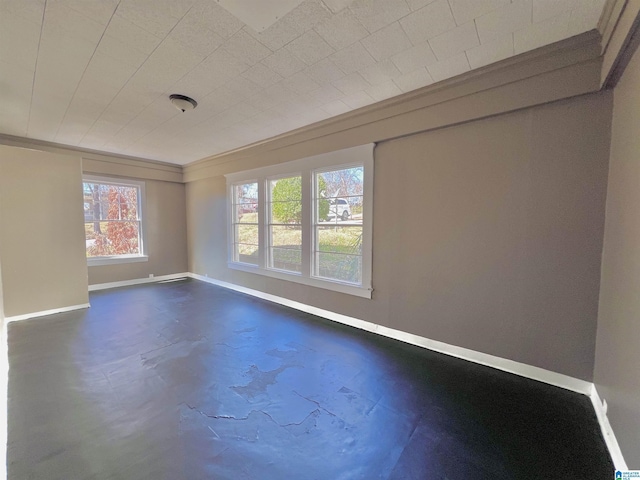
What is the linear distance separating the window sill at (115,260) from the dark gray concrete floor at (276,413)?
253cm

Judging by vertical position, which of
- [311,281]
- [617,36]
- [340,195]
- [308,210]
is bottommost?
[311,281]

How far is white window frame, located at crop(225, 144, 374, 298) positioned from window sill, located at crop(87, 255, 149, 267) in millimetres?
2226

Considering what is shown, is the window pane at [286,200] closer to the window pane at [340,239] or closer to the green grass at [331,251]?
the green grass at [331,251]

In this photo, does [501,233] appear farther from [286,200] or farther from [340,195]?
[286,200]

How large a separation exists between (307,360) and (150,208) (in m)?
5.50

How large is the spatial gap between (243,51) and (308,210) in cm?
229

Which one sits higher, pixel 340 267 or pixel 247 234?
pixel 247 234

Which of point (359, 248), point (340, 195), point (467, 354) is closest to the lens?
point (467, 354)

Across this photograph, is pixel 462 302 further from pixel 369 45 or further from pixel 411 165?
pixel 369 45

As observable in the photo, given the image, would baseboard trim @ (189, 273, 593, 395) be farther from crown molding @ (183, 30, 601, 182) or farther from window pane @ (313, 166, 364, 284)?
crown molding @ (183, 30, 601, 182)

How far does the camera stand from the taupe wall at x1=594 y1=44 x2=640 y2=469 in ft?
4.65

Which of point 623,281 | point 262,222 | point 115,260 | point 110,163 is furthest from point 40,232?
point 623,281

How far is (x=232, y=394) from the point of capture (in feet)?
A: 7.05

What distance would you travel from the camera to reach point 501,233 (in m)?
2.47
